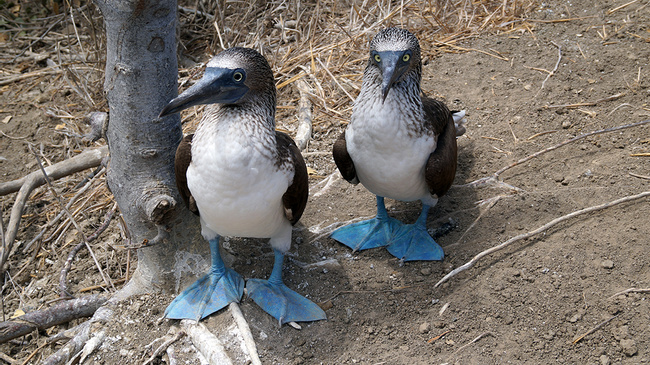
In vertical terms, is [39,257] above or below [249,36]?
below

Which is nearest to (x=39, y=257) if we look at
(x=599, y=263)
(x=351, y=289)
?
(x=351, y=289)

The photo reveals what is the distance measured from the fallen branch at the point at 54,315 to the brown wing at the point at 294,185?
1.36m

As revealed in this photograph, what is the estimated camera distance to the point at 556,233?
346 centimetres

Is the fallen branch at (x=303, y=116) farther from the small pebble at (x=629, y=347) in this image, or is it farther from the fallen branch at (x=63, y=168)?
the small pebble at (x=629, y=347)

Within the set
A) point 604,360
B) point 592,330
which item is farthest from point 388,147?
point 604,360

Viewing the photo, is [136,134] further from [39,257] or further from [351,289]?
[39,257]

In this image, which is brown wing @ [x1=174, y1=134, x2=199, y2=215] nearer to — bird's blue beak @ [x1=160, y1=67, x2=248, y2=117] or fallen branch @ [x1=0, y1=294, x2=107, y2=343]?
bird's blue beak @ [x1=160, y1=67, x2=248, y2=117]

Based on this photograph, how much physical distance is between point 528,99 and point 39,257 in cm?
403

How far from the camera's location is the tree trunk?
2.67 meters

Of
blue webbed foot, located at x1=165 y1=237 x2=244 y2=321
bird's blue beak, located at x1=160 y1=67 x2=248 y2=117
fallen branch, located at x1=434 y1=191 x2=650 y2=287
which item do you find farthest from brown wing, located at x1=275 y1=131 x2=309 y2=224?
fallen branch, located at x1=434 y1=191 x2=650 y2=287

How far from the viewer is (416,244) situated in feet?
11.9

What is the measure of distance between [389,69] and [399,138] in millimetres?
399

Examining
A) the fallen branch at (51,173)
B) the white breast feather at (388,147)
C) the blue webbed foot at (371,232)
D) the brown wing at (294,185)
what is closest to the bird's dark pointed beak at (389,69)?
the white breast feather at (388,147)

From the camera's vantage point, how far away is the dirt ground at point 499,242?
2.96 metres
